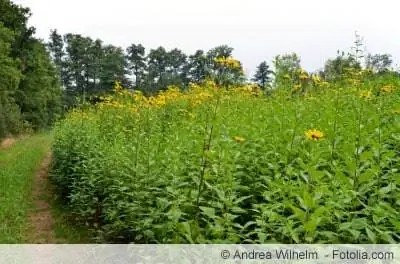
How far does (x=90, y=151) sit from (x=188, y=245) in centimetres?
440

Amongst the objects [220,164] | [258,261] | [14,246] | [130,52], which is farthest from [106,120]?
[130,52]

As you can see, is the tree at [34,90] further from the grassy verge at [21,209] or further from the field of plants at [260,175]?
the field of plants at [260,175]

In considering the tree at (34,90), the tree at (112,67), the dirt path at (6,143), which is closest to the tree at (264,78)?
the dirt path at (6,143)

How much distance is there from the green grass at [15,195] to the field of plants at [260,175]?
0.94m

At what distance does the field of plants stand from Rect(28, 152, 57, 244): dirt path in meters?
0.52

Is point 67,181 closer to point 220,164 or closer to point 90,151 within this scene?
point 90,151

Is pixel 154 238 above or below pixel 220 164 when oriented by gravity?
below

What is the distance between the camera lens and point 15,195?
28.2ft

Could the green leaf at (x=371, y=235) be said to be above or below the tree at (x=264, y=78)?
below

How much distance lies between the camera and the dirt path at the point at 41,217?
5.98 metres

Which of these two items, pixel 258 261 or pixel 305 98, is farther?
pixel 305 98

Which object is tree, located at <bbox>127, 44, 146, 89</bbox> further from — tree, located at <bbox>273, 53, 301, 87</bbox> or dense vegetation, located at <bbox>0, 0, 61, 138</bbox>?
tree, located at <bbox>273, 53, 301, 87</bbox>

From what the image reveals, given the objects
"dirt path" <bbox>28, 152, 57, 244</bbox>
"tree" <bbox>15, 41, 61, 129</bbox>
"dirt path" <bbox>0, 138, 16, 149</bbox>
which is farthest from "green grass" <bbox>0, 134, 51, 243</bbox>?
"tree" <bbox>15, 41, 61, 129</bbox>

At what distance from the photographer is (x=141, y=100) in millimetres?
6707
